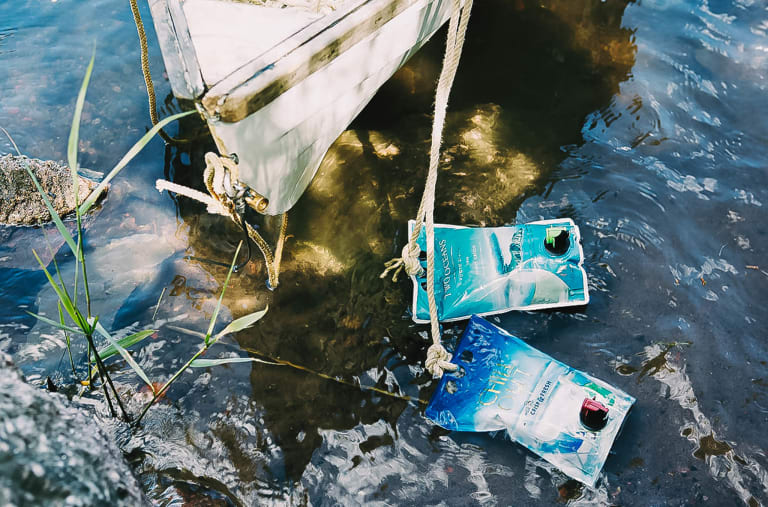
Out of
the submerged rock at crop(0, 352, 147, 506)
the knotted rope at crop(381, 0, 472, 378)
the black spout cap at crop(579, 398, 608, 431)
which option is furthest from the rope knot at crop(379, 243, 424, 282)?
the submerged rock at crop(0, 352, 147, 506)

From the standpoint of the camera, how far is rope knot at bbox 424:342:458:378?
211 centimetres

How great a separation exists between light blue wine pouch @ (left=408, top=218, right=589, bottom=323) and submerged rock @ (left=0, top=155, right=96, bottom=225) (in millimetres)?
1966

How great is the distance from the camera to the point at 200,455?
6.41 feet

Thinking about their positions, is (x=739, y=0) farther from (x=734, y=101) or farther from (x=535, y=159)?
(x=535, y=159)

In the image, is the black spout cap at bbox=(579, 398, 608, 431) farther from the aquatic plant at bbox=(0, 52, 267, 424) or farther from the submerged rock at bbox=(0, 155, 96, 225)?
the submerged rock at bbox=(0, 155, 96, 225)

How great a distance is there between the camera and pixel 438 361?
6.95 ft

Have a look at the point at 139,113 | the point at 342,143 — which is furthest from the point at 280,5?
the point at 139,113

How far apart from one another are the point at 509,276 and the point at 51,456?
5.89 feet

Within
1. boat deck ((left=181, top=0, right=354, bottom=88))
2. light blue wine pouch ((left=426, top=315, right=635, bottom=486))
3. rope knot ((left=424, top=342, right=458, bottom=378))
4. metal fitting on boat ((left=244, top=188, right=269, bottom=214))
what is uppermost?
boat deck ((left=181, top=0, right=354, bottom=88))

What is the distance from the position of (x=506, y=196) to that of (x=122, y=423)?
221 cm

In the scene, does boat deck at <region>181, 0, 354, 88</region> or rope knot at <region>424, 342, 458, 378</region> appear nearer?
boat deck at <region>181, 0, 354, 88</region>

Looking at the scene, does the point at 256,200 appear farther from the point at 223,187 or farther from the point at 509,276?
the point at 509,276

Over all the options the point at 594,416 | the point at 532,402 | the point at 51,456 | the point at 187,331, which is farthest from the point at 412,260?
the point at 51,456

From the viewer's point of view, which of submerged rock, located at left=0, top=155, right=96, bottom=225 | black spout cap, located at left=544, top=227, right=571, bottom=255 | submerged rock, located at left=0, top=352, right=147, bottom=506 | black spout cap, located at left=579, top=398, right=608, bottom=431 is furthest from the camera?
submerged rock, located at left=0, top=155, right=96, bottom=225
